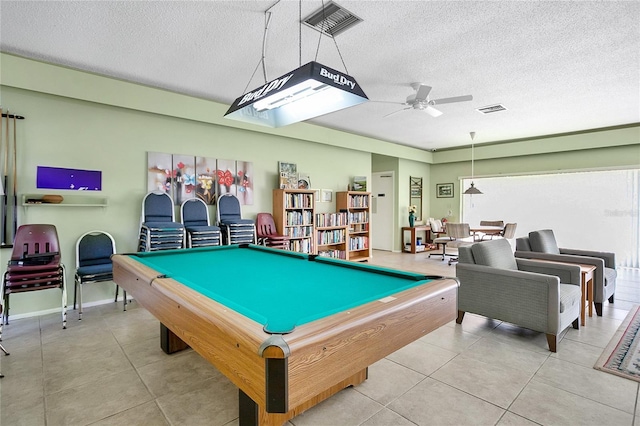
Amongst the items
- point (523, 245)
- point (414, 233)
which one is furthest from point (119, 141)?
point (414, 233)

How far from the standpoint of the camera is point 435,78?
12.9ft

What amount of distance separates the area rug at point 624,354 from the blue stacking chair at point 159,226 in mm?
4282

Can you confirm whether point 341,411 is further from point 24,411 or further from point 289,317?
point 24,411

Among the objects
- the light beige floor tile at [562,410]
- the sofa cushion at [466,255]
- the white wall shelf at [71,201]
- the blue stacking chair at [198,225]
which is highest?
the white wall shelf at [71,201]

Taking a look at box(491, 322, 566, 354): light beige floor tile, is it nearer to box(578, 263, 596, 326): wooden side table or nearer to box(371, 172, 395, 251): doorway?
box(578, 263, 596, 326): wooden side table

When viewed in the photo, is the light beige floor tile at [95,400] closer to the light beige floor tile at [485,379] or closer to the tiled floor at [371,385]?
the tiled floor at [371,385]

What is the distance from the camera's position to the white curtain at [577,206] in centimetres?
634

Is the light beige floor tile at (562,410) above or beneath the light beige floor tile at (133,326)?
above

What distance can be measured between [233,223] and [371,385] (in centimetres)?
310

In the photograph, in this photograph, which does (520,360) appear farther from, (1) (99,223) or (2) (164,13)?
(1) (99,223)

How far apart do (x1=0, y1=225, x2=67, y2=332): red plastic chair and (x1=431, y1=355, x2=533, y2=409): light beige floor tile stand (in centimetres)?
360

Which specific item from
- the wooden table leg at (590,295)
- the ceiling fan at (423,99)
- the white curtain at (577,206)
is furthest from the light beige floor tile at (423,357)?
the white curtain at (577,206)

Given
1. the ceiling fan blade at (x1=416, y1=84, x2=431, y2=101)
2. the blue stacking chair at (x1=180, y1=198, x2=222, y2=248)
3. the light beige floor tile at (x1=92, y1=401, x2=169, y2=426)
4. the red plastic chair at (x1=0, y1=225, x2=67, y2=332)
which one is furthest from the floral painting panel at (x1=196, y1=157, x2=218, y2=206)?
the light beige floor tile at (x1=92, y1=401, x2=169, y2=426)

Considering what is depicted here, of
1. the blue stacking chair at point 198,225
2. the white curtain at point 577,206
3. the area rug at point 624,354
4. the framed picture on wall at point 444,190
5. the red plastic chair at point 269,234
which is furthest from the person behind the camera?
the framed picture on wall at point 444,190
